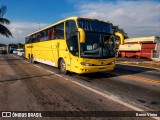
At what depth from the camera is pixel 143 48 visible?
142ft

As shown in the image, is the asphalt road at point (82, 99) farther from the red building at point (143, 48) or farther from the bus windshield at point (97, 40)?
the red building at point (143, 48)

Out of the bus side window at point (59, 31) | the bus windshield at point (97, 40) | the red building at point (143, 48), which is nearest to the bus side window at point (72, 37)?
the bus windshield at point (97, 40)

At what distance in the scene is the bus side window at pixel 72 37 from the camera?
10828 millimetres

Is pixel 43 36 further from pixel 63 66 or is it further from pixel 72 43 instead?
pixel 72 43

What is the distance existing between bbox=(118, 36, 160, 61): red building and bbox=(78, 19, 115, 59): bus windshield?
2867 cm

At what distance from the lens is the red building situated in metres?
40.5

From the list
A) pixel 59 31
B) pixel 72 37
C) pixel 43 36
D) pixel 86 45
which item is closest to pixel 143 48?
pixel 43 36

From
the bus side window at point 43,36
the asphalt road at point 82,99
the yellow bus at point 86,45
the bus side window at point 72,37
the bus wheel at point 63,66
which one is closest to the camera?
the asphalt road at point 82,99

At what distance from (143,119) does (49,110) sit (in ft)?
8.35

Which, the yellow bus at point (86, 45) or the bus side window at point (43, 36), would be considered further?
the bus side window at point (43, 36)

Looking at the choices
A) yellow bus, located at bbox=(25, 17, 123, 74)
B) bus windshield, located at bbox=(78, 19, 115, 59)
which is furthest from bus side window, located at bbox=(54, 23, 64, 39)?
bus windshield, located at bbox=(78, 19, 115, 59)

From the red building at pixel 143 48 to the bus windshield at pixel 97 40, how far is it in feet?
94.1

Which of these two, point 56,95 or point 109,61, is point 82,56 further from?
point 56,95

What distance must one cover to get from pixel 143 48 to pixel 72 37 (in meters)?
35.3
